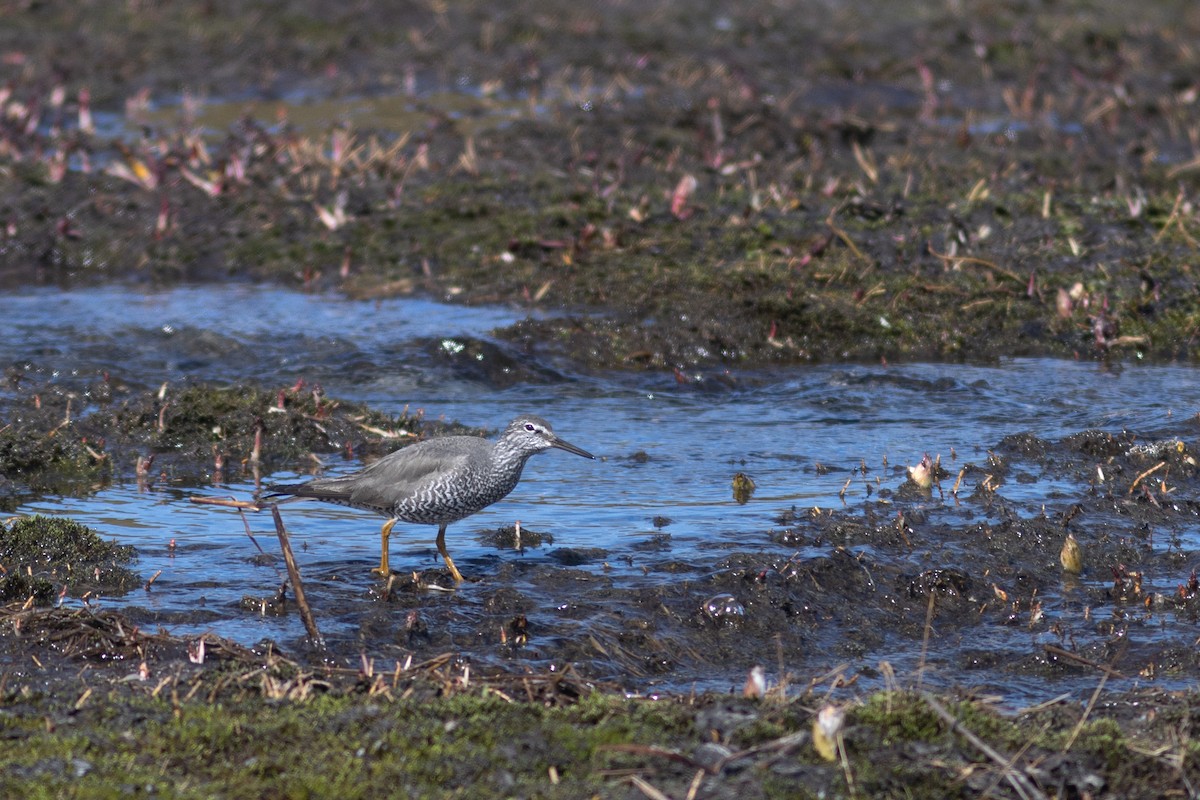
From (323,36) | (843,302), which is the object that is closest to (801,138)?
(843,302)

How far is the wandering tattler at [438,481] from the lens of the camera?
8.25 metres

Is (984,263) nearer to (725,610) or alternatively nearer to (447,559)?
(725,610)

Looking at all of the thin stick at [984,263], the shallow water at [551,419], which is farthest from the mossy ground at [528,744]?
the thin stick at [984,263]

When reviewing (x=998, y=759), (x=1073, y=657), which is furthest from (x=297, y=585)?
(x=1073, y=657)

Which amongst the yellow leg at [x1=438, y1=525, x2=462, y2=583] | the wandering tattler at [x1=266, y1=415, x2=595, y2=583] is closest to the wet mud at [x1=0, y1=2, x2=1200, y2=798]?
the yellow leg at [x1=438, y1=525, x2=462, y2=583]

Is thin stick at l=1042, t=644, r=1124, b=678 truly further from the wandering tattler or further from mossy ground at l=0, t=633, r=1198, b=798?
the wandering tattler

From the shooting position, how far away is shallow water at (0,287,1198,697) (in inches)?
322

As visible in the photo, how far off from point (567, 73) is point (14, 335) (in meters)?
10.2

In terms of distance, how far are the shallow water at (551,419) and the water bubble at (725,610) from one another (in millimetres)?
195

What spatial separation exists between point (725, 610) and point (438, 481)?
181cm

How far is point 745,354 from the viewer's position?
12.8 m

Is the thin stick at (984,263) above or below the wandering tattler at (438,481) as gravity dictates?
above

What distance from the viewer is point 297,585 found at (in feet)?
21.5

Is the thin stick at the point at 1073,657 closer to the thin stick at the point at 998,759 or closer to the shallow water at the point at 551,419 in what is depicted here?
the shallow water at the point at 551,419
